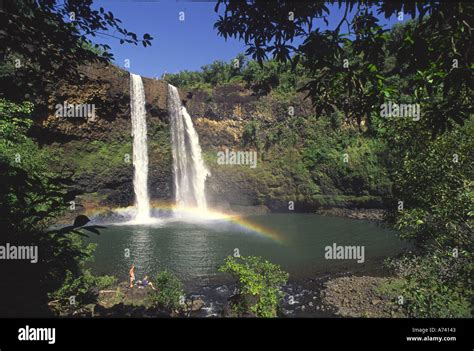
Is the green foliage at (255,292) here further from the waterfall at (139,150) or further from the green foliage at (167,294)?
the waterfall at (139,150)

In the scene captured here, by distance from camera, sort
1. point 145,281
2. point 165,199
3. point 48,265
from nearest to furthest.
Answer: point 48,265 < point 145,281 < point 165,199

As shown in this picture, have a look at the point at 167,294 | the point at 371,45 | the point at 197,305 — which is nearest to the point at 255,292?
the point at 167,294

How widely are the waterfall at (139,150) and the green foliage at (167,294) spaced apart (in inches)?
946

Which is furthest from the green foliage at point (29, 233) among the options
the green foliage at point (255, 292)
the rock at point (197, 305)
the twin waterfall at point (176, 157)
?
the twin waterfall at point (176, 157)

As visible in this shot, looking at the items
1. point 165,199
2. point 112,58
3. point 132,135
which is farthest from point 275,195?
point 112,58

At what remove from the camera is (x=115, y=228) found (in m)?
29.0

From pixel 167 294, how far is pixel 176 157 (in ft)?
93.4

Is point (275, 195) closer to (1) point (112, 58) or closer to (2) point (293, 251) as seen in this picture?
(2) point (293, 251)

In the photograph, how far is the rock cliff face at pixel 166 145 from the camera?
32562mm

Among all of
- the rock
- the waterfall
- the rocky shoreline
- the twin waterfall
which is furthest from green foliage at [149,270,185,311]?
the waterfall

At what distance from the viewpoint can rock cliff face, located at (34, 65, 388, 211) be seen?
3256cm

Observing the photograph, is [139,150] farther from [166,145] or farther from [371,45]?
[371,45]

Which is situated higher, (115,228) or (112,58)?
(112,58)

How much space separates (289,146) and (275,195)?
6937 mm
